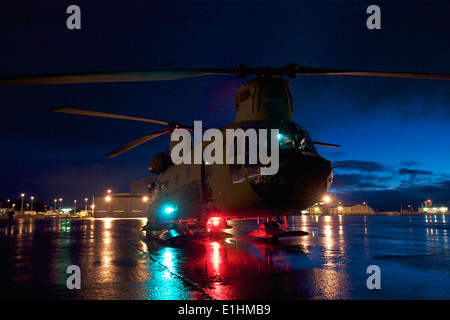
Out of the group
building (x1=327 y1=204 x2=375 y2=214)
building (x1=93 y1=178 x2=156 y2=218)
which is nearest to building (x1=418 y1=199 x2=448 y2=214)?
building (x1=327 y1=204 x2=375 y2=214)

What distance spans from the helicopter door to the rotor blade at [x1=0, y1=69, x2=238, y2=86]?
12.4 ft

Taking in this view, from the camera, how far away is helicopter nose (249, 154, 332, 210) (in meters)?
7.51

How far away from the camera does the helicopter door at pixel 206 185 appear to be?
10.1 meters

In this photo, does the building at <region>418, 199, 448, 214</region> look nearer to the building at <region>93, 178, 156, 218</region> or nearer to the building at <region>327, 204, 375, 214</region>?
the building at <region>327, 204, 375, 214</region>

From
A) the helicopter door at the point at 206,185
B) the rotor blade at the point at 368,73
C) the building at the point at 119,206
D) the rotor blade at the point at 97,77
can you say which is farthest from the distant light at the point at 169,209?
the building at the point at 119,206

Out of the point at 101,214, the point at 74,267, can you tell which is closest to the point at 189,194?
the point at 74,267

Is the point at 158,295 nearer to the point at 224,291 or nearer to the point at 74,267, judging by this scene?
the point at 224,291

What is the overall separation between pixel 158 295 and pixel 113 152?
11.4 metres

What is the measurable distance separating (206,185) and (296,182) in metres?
3.67

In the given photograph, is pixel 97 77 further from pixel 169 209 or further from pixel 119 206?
pixel 119 206

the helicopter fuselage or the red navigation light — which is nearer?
the helicopter fuselage

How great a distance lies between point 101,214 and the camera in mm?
82250

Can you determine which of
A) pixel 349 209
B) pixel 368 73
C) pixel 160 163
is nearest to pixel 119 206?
pixel 160 163

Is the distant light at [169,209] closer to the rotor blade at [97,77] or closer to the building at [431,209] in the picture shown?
the rotor blade at [97,77]
